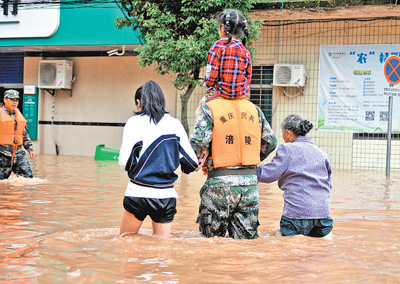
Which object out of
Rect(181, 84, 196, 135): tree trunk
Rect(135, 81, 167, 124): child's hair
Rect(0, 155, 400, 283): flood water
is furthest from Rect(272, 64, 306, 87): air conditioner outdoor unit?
Rect(135, 81, 167, 124): child's hair

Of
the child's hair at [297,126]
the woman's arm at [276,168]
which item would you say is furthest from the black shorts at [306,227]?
the child's hair at [297,126]

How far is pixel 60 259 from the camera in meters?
4.33

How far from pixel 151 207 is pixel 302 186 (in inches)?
49.6

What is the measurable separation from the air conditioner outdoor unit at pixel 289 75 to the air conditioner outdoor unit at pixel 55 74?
6.84 metres

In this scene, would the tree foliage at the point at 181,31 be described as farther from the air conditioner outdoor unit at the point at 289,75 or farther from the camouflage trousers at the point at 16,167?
the camouflage trousers at the point at 16,167

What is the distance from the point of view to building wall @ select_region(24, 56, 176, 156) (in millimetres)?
18688

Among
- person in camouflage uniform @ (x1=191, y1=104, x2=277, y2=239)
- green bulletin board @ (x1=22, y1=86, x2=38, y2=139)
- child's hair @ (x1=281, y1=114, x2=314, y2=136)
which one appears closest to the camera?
person in camouflage uniform @ (x1=191, y1=104, x2=277, y2=239)

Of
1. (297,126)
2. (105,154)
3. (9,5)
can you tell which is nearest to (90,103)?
(105,154)

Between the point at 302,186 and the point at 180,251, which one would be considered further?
the point at 302,186

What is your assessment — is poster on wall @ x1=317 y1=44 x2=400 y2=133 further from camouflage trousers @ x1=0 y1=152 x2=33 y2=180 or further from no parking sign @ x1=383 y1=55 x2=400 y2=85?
camouflage trousers @ x1=0 y1=152 x2=33 y2=180

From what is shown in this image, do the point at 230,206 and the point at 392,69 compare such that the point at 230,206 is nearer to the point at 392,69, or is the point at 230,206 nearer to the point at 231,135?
the point at 231,135

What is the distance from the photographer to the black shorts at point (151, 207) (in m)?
4.43

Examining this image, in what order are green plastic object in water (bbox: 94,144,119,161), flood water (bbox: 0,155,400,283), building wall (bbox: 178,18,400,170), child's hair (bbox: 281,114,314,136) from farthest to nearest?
green plastic object in water (bbox: 94,144,119,161) < building wall (bbox: 178,18,400,170) < child's hair (bbox: 281,114,314,136) < flood water (bbox: 0,155,400,283)

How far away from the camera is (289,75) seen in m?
16.1
